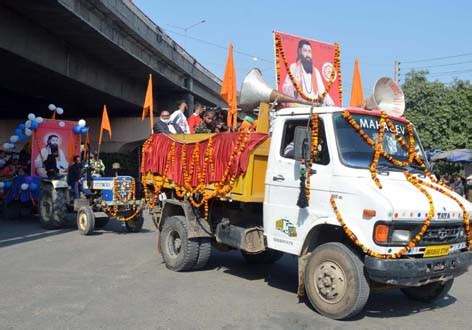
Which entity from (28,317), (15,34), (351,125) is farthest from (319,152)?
(15,34)

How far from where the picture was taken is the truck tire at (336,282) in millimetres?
5621

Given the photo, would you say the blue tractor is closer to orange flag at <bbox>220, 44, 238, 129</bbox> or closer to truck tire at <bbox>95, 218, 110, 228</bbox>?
truck tire at <bbox>95, 218, 110, 228</bbox>

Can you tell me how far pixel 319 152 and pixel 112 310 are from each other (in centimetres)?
305

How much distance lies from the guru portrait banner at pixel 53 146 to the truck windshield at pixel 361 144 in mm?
10412

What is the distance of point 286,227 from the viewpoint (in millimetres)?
6598

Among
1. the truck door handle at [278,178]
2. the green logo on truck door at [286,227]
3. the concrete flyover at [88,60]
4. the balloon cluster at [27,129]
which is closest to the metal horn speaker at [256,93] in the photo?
the truck door handle at [278,178]

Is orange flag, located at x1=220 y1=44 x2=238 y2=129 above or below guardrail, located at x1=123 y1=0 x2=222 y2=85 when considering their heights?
below

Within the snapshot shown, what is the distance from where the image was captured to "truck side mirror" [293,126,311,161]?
612 centimetres

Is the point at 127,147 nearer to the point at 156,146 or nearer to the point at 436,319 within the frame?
the point at 156,146

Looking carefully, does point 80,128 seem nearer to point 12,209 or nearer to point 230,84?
point 12,209

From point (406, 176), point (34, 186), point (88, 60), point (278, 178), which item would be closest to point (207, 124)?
point (278, 178)

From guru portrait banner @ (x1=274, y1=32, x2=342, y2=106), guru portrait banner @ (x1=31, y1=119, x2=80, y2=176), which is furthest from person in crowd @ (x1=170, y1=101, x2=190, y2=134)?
guru portrait banner @ (x1=31, y1=119, x2=80, y2=176)

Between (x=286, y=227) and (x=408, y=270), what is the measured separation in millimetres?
1655

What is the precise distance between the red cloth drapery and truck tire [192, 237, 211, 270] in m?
0.88
